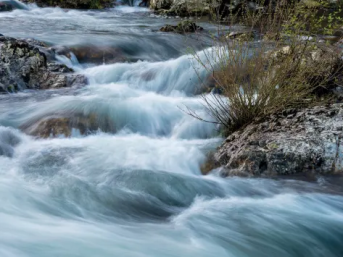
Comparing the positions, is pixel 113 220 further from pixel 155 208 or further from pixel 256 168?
pixel 256 168

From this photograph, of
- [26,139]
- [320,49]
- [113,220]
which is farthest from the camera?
[320,49]

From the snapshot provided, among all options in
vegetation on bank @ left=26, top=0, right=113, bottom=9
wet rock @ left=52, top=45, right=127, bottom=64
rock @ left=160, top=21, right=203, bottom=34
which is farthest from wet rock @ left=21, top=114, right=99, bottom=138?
vegetation on bank @ left=26, top=0, right=113, bottom=9

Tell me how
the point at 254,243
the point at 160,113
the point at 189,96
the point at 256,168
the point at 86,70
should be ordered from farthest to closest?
the point at 86,70
the point at 189,96
the point at 160,113
the point at 256,168
the point at 254,243

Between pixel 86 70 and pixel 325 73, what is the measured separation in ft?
18.3

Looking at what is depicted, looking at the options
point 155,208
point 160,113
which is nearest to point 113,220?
point 155,208

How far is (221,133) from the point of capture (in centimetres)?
664

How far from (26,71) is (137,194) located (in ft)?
16.9

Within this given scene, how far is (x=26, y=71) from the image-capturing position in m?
8.89

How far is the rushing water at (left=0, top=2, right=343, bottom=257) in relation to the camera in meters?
3.85

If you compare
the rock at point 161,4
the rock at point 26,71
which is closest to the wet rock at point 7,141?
the rock at point 26,71

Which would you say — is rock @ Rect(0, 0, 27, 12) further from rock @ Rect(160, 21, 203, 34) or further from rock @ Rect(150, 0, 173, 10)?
rock @ Rect(160, 21, 203, 34)

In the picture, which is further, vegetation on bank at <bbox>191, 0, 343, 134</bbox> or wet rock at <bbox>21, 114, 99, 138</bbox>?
wet rock at <bbox>21, 114, 99, 138</bbox>

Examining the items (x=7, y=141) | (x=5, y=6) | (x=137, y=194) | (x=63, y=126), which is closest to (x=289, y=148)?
(x=137, y=194)

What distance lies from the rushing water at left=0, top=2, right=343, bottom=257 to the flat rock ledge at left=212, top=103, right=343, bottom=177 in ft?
0.68
